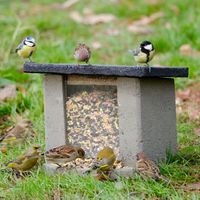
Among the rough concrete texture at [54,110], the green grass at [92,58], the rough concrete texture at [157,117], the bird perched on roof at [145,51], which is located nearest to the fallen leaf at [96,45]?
the green grass at [92,58]

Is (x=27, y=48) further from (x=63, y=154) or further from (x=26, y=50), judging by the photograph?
(x=63, y=154)

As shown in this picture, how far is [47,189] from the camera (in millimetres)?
5719

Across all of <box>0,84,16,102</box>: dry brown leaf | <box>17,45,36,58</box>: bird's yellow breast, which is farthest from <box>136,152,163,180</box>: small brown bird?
<box>0,84,16,102</box>: dry brown leaf

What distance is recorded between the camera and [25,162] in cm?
618

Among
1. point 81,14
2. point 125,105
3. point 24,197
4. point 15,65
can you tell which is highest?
point 81,14

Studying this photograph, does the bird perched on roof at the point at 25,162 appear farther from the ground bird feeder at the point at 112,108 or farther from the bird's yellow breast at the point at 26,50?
the bird's yellow breast at the point at 26,50

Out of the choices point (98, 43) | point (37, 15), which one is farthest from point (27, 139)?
point (37, 15)

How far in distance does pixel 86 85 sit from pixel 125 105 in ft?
1.39

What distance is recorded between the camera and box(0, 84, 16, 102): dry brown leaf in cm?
850

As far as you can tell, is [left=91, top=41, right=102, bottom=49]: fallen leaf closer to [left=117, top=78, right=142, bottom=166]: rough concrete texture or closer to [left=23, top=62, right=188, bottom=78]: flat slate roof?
[left=23, top=62, right=188, bottom=78]: flat slate roof

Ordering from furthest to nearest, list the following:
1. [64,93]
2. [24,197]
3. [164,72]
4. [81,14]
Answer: [81,14]
[64,93]
[164,72]
[24,197]

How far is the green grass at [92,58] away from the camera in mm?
5664

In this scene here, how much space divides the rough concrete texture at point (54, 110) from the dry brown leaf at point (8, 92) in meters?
2.04

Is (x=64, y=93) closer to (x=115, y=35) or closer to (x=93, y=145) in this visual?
(x=93, y=145)
